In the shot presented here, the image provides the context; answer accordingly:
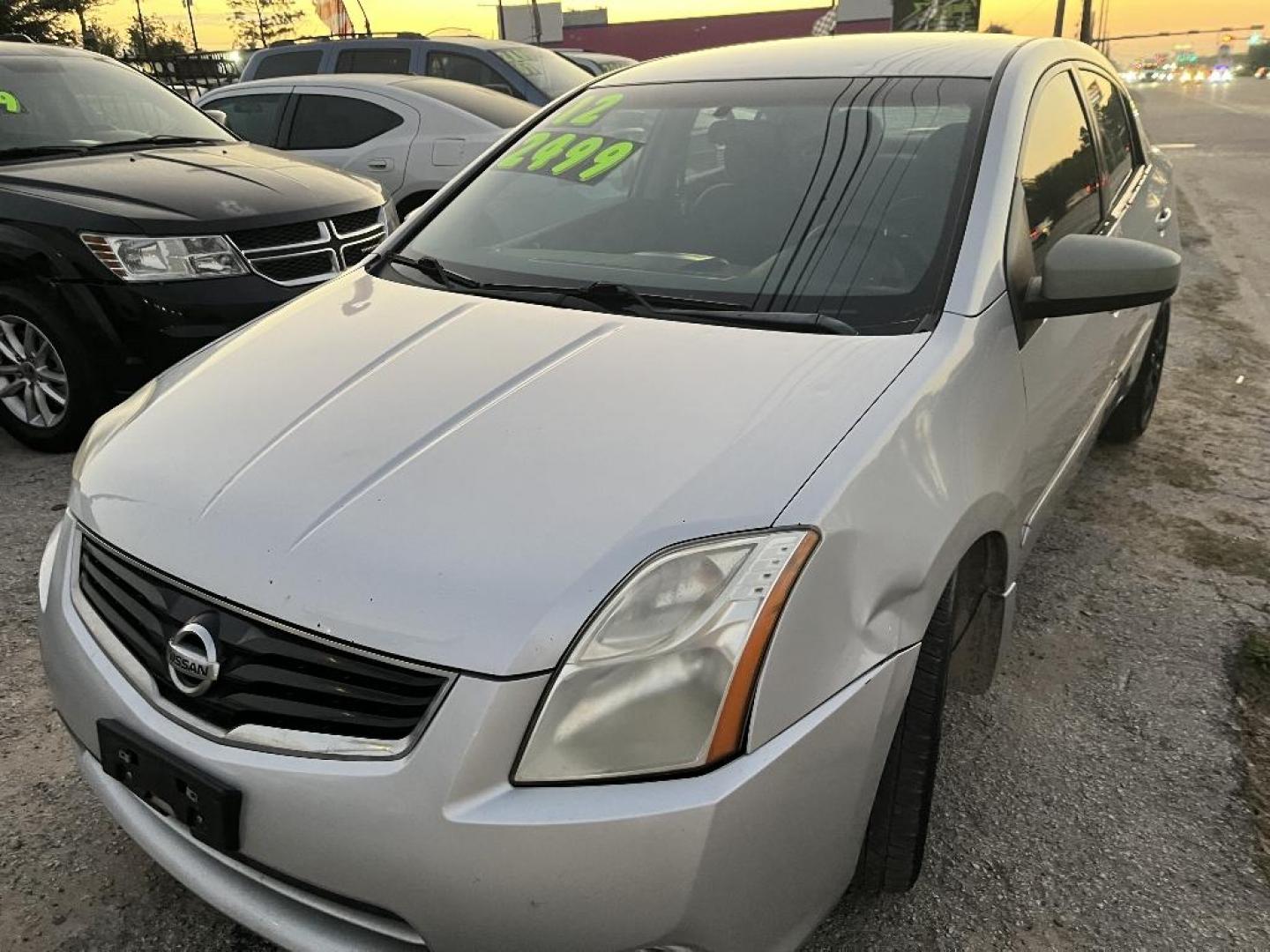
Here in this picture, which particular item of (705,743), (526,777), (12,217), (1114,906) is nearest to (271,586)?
(526,777)

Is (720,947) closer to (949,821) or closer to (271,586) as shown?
(271,586)

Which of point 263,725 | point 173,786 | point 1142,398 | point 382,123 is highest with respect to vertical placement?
point 382,123

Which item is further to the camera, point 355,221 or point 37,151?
point 355,221

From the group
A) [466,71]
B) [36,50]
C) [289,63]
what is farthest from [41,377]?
[289,63]

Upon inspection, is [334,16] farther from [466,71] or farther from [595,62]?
[466,71]

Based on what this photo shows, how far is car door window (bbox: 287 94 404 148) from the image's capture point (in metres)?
6.72

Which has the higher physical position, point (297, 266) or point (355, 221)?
point (355, 221)

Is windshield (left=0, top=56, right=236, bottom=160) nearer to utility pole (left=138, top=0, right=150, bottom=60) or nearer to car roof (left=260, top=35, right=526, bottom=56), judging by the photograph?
car roof (left=260, top=35, right=526, bottom=56)

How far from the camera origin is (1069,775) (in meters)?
2.29

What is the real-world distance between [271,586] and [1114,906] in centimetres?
165

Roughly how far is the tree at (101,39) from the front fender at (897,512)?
45522 mm

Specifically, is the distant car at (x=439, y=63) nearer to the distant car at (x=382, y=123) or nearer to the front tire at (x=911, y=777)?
the distant car at (x=382, y=123)

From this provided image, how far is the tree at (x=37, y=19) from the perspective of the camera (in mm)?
34125

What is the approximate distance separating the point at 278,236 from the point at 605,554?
3307mm
